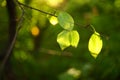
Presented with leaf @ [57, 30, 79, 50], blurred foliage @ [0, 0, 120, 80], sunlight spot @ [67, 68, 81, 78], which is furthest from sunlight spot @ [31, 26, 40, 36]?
leaf @ [57, 30, 79, 50]

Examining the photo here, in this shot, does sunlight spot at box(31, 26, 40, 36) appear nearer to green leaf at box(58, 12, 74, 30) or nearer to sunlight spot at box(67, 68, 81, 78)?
sunlight spot at box(67, 68, 81, 78)

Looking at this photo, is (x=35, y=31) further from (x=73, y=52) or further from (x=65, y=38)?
(x=65, y=38)

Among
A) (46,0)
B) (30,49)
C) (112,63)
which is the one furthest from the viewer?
(46,0)

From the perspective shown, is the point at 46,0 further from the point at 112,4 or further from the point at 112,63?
the point at 112,63

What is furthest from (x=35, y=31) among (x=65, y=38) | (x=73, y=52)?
(x=65, y=38)

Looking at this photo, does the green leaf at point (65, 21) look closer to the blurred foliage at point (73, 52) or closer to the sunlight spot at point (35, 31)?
the blurred foliage at point (73, 52)

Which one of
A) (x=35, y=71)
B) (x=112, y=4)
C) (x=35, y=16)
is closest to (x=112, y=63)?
(x=112, y=4)

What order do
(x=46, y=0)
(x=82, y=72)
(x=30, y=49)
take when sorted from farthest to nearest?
1. (x=46, y=0)
2. (x=30, y=49)
3. (x=82, y=72)

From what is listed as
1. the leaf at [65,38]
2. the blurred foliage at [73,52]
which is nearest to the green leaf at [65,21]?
the leaf at [65,38]

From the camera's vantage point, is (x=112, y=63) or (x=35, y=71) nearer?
(x=112, y=63)
